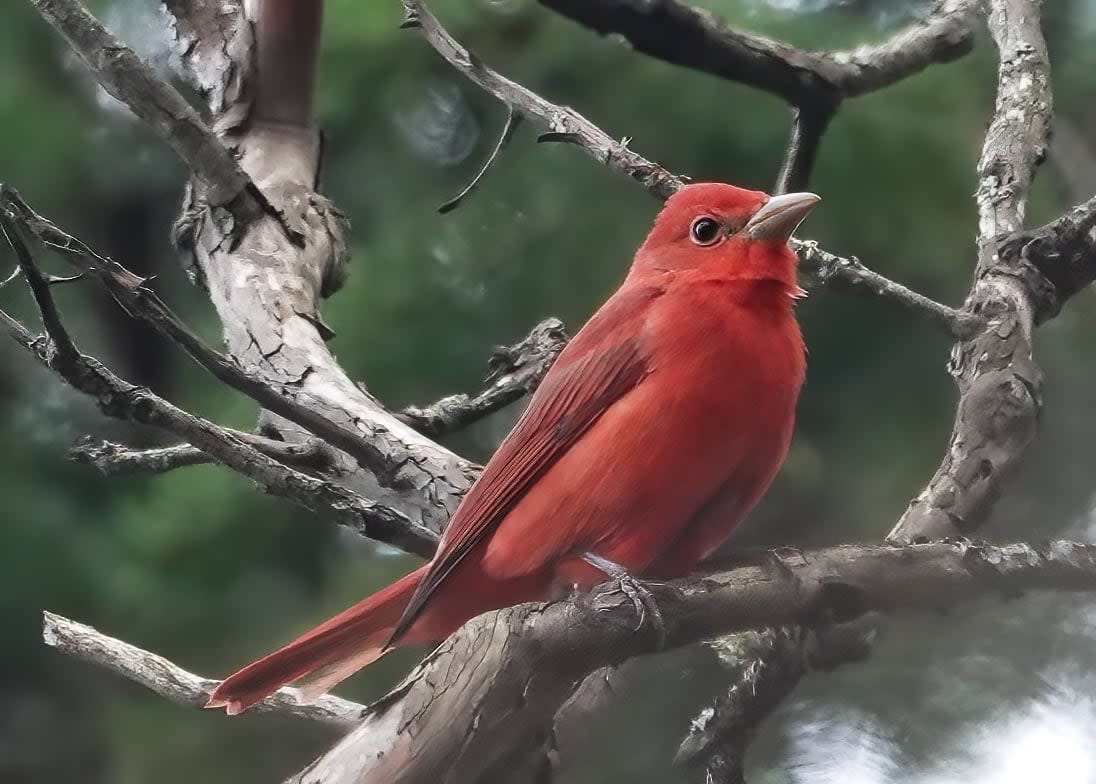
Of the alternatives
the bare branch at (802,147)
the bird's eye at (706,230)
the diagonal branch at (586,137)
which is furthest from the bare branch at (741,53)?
the bird's eye at (706,230)

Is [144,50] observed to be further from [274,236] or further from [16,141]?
[274,236]

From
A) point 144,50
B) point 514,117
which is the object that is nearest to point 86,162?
point 144,50

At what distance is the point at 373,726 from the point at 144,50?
5.30 feet

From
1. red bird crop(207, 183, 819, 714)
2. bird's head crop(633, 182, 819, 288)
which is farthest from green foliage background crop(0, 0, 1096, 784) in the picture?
bird's head crop(633, 182, 819, 288)

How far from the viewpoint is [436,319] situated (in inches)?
83.3

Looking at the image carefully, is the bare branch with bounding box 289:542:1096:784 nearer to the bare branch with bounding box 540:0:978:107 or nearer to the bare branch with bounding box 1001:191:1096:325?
the bare branch with bounding box 1001:191:1096:325

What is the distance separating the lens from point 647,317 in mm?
1645

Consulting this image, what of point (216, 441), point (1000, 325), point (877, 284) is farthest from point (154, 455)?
point (1000, 325)

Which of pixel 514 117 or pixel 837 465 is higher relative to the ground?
pixel 514 117

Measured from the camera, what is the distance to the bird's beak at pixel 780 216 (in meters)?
1.58

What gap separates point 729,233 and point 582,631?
0.57 m

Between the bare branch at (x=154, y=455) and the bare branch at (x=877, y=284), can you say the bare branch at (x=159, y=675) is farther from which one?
the bare branch at (x=877, y=284)

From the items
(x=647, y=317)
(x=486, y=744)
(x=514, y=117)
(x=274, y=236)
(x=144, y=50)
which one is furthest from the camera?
(x=144, y=50)

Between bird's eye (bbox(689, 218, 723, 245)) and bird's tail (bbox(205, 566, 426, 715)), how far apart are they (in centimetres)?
52
